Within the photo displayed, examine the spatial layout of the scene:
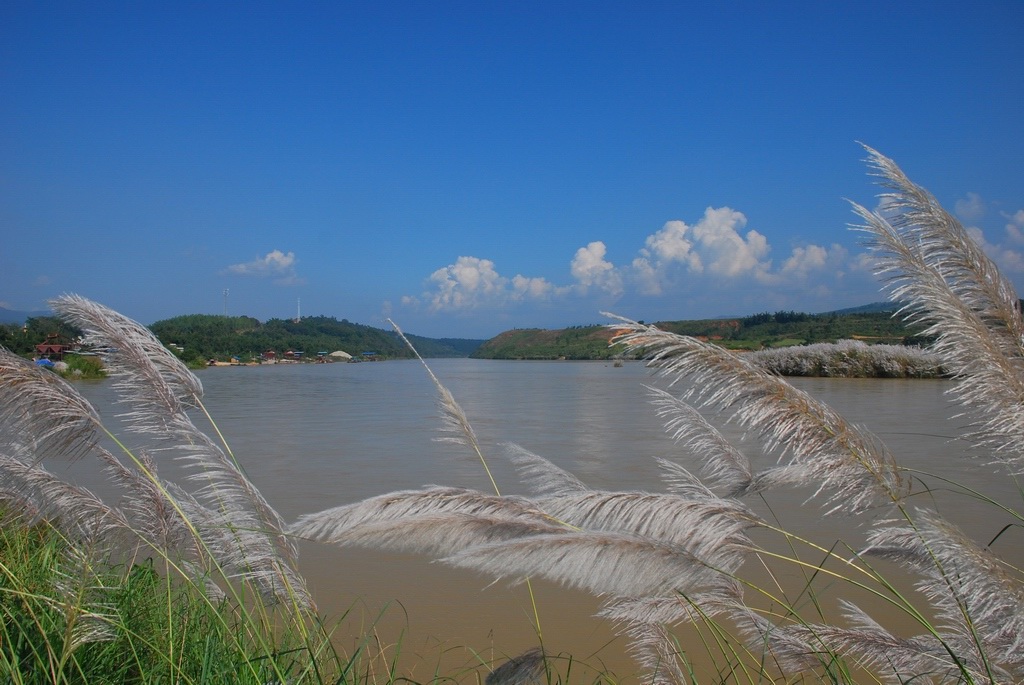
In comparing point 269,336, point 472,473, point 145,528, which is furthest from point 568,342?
point 145,528

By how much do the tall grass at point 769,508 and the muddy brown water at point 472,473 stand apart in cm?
21

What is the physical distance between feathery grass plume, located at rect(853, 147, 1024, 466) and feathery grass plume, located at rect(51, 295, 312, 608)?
1.49 m

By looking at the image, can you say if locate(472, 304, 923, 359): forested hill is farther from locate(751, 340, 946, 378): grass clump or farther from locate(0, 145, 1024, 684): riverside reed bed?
locate(0, 145, 1024, 684): riverside reed bed

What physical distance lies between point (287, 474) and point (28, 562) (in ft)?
10.3

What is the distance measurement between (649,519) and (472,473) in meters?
4.84

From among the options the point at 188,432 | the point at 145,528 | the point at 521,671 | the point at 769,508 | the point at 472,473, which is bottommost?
the point at 472,473

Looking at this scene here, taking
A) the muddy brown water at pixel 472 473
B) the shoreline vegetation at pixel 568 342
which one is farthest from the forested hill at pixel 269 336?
the muddy brown water at pixel 472 473

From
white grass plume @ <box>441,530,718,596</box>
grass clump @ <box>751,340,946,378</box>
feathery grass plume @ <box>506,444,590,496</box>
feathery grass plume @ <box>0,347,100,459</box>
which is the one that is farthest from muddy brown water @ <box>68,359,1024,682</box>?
grass clump @ <box>751,340,946,378</box>

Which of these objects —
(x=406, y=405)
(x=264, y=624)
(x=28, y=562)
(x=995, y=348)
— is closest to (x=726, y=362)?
(x=995, y=348)

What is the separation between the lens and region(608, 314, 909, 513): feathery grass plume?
1273 millimetres

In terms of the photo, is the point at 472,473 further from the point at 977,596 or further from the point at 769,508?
the point at 977,596

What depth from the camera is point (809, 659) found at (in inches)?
59.1

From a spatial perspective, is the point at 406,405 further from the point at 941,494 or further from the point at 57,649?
the point at 57,649

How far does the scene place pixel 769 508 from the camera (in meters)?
1.56
